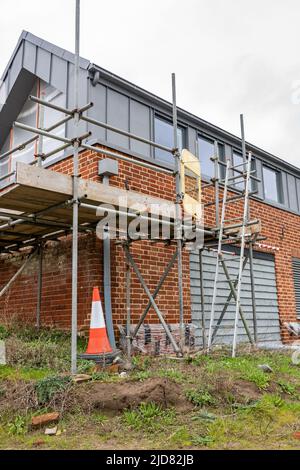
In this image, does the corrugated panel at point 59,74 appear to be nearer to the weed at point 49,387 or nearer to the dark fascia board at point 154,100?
the dark fascia board at point 154,100

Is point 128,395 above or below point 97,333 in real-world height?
below

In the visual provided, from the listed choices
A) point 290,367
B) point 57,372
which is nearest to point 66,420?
point 57,372

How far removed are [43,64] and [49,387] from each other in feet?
25.3

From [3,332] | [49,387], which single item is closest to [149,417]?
[49,387]

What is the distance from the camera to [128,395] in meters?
4.45

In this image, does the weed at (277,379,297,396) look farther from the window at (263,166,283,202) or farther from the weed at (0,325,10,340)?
the window at (263,166,283,202)

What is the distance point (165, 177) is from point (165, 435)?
5.84 m

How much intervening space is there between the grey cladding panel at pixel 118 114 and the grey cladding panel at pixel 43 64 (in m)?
1.76

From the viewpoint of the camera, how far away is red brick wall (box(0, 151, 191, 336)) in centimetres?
740

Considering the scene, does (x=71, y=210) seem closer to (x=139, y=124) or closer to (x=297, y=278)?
(x=139, y=124)

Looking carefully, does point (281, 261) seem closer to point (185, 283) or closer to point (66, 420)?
point (185, 283)

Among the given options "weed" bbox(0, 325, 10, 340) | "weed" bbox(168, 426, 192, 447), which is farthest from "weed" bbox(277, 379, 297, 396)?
"weed" bbox(0, 325, 10, 340)

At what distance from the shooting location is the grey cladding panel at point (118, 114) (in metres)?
8.55

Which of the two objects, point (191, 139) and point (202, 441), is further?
point (191, 139)
